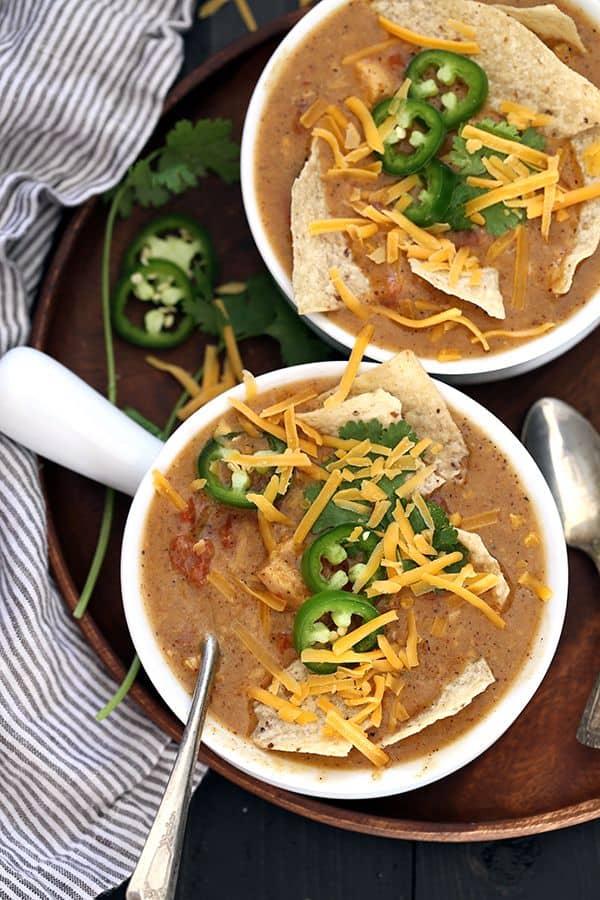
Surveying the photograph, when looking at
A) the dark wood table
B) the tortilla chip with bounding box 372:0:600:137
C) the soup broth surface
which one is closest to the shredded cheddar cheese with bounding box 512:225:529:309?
the soup broth surface

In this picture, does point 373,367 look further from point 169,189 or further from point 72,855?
point 72,855

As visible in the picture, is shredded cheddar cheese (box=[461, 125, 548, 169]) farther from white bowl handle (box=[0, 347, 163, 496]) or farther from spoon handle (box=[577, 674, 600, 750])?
spoon handle (box=[577, 674, 600, 750])

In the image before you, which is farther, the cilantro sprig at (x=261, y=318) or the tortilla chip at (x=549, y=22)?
the cilantro sprig at (x=261, y=318)

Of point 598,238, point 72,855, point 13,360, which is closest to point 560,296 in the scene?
point 598,238

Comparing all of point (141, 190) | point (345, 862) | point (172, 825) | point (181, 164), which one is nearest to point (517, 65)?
point (181, 164)

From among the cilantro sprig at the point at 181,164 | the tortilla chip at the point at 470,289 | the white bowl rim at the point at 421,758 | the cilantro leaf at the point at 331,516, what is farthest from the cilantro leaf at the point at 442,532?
the cilantro sprig at the point at 181,164

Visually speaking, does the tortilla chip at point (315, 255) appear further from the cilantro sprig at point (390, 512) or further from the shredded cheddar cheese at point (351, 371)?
the cilantro sprig at point (390, 512)

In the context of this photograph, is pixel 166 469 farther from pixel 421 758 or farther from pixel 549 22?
pixel 549 22
